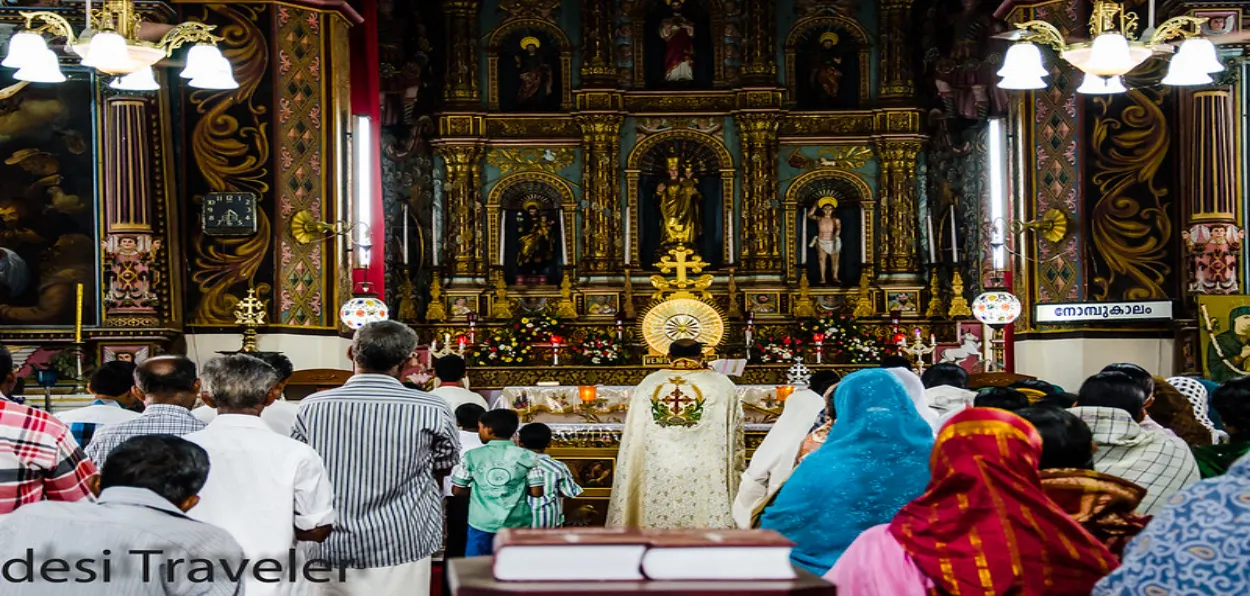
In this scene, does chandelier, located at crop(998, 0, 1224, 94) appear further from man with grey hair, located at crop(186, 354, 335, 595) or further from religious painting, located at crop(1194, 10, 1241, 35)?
man with grey hair, located at crop(186, 354, 335, 595)

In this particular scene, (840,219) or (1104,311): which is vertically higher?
(840,219)

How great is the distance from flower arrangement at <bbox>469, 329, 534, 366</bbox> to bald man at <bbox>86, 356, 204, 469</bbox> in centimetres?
1241

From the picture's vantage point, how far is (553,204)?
19938 millimetres

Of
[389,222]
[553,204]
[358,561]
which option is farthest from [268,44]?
[358,561]

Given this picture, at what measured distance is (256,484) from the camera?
4.37 m

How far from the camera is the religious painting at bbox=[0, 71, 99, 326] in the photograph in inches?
532

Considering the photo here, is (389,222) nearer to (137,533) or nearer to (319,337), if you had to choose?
(319,337)

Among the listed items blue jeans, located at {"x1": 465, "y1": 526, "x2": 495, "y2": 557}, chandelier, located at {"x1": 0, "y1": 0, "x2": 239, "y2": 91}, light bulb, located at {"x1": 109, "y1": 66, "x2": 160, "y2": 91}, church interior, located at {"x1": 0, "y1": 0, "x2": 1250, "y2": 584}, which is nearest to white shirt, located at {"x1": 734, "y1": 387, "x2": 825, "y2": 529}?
blue jeans, located at {"x1": 465, "y1": 526, "x2": 495, "y2": 557}

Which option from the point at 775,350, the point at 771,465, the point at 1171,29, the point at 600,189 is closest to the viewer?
the point at 771,465

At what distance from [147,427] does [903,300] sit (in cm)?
1535

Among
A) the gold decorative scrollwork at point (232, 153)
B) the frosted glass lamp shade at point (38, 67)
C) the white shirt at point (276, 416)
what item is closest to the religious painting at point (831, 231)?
the gold decorative scrollwork at point (232, 153)

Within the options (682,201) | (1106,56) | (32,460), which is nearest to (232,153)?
(682,201)

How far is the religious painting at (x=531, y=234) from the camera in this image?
64.8 feet

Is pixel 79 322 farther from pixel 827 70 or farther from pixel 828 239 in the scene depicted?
pixel 827 70
